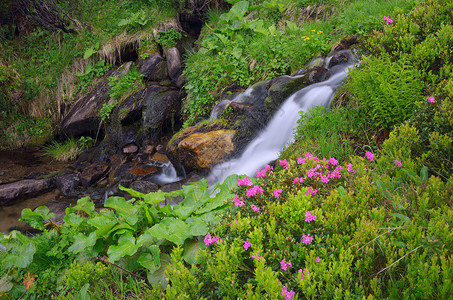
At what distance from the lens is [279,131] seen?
5.34m

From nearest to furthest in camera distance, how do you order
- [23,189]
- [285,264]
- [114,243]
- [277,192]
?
[285,264], [277,192], [114,243], [23,189]

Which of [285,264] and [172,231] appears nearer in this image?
[285,264]

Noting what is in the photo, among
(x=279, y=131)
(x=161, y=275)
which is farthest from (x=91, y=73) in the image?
(x=161, y=275)

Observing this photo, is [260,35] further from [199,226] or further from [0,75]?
[0,75]

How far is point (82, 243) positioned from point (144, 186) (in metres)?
3.29

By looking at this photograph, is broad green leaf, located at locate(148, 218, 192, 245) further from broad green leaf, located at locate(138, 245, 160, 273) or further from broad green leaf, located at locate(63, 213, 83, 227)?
broad green leaf, located at locate(63, 213, 83, 227)

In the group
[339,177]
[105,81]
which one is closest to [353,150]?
[339,177]

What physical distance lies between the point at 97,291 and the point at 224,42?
6.28 metres

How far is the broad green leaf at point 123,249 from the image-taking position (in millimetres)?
2407

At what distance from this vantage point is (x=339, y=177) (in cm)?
242

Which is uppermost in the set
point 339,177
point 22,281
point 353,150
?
A: point 339,177

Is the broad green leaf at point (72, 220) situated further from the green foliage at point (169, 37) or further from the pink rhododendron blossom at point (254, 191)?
the green foliage at point (169, 37)

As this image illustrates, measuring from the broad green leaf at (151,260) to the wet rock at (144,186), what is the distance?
337 centimetres

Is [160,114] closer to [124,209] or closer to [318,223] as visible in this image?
[124,209]
